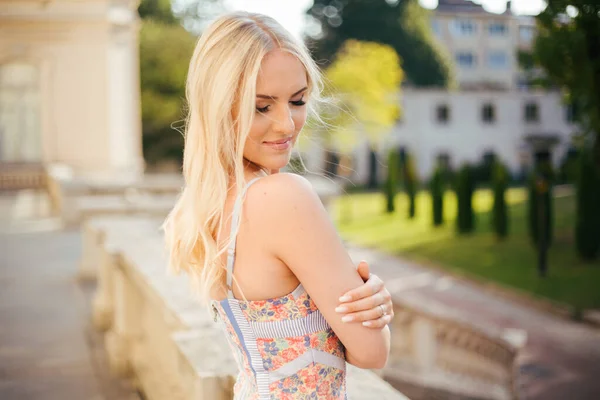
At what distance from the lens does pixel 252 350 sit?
57.2 inches

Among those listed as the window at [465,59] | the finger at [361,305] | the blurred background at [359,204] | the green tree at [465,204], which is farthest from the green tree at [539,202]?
the window at [465,59]

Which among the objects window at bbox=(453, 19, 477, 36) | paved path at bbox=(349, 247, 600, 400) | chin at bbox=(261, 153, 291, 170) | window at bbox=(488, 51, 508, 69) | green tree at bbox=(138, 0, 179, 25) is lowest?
paved path at bbox=(349, 247, 600, 400)

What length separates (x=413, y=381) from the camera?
23.4 feet

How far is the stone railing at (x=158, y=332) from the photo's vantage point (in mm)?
2119

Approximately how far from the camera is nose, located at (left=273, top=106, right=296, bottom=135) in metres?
1.46

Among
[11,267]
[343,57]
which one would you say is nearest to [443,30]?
[343,57]

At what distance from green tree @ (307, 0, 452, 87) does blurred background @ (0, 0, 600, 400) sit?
0.14 m

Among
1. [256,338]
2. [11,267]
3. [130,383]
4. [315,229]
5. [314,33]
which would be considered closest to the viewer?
[315,229]

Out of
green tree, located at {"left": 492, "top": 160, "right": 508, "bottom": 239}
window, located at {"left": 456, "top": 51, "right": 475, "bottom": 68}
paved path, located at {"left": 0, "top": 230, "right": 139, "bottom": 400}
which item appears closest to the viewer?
paved path, located at {"left": 0, "top": 230, "right": 139, "bottom": 400}

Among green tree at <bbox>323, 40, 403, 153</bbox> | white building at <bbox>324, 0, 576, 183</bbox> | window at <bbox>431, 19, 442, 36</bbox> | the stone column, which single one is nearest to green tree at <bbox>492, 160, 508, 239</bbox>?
the stone column

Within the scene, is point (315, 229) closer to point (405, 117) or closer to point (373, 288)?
point (373, 288)

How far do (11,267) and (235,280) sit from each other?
802cm

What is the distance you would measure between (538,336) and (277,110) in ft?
34.9

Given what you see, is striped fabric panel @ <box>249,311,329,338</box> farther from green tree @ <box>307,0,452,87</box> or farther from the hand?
green tree @ <box>307,0,452,87</box>
